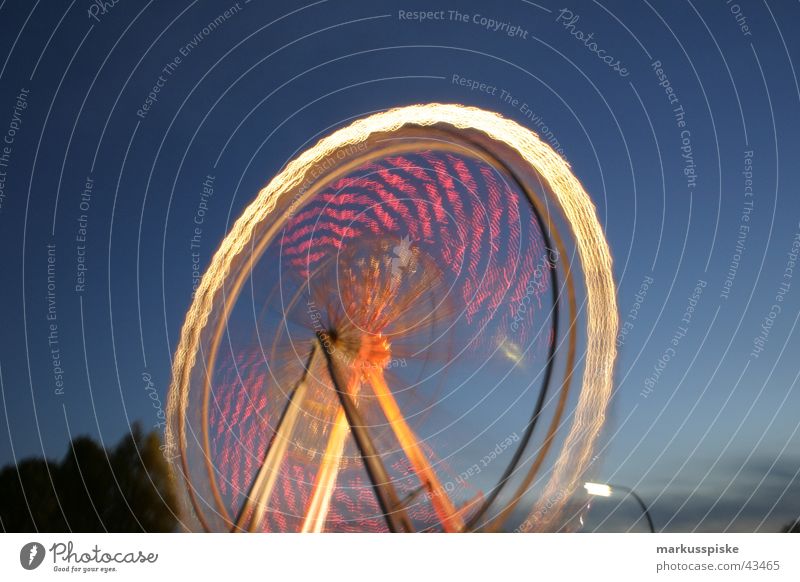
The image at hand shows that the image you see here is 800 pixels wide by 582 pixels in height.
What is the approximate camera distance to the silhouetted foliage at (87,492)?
49.5ft

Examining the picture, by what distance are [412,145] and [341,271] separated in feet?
6.89

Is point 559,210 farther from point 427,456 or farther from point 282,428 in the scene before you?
point 282,428

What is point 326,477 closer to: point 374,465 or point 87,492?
point 374,465

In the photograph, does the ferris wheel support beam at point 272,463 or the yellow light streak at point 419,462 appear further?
the ferris wheel support beam at point 272,463
